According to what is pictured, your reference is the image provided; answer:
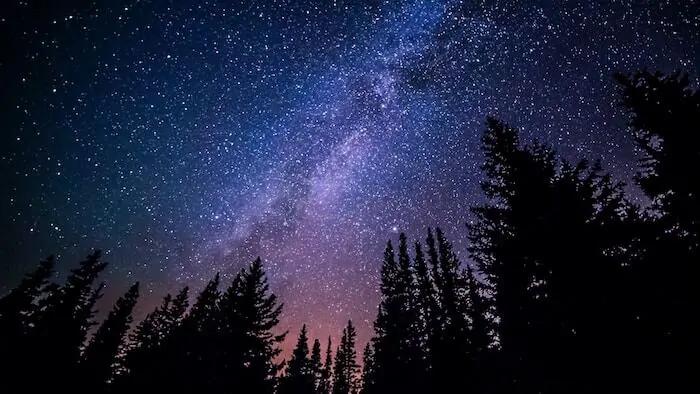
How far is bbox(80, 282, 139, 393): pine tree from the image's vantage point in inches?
1068

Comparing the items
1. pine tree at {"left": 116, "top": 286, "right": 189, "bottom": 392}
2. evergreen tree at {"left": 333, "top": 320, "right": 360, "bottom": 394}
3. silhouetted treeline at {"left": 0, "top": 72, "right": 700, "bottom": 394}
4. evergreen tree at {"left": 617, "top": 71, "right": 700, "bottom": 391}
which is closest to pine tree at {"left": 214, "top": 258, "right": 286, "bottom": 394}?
silhouetted treeline at {"left": 0, "top": 72, "right": 700, "bottom": 394}

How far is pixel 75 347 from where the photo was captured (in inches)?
1038

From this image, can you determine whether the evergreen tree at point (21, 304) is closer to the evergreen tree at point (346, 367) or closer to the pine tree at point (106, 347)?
the pine tree at point (106, 347)

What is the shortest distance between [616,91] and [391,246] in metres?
26.3

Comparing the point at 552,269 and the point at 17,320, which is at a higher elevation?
the point at 17,320

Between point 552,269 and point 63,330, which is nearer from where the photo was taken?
point 552,269

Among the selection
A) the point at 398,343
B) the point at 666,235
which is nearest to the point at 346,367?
the point at 398,343

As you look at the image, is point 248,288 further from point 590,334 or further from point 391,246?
point 391,246

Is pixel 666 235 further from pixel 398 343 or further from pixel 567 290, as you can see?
pixel 398 343

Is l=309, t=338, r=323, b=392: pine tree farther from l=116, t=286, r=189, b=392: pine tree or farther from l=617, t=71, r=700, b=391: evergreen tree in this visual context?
l=617, t=71, r=700, b=391: evergreen tree

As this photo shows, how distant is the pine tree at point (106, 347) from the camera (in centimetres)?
2712

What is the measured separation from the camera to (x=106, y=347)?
32531 mm

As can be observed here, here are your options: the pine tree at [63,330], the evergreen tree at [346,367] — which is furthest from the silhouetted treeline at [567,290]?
the evergreen tree at [346,367]

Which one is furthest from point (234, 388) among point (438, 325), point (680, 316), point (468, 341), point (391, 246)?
point (391, 246)
